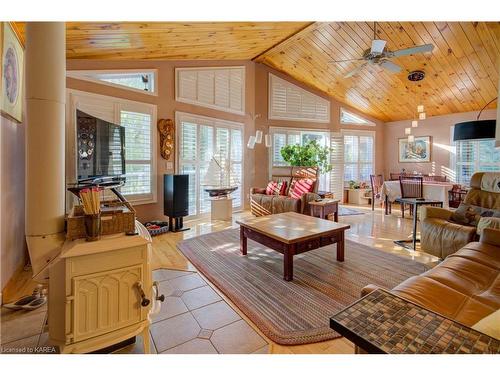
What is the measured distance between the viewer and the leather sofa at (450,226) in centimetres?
274

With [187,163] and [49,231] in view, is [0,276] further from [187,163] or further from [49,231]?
[187,163]

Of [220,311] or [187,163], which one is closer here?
[220,311]

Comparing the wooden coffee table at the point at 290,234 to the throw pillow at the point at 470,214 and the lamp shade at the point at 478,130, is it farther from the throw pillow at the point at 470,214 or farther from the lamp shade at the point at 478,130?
the lamp shade at the point at 478,130

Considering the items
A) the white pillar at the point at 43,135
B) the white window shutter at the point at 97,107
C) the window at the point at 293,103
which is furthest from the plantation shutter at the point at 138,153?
the window at the point at 293,103

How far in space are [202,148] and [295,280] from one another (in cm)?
351

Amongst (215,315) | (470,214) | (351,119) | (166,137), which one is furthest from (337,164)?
(215,315)

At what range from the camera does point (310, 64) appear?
19.9 ft

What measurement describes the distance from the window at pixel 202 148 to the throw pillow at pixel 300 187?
1.46 meters

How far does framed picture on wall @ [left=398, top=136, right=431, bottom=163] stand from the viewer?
23.8 ft

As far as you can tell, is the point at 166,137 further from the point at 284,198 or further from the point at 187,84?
the point at 284,198

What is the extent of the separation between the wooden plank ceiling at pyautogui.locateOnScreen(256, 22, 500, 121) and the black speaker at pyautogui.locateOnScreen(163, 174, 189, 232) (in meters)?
3.50

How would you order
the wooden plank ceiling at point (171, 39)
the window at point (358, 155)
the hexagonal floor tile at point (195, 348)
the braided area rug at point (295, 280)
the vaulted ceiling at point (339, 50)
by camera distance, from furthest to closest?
1. the window at point (358, 155)
2. the vaulted ceiling at point (339, 50)
3. the wooden plank ceiling at point (171, 39)
4. the braided area rug at point (295, 280)
5. the hexagonal floor tile at point (195, 348)
